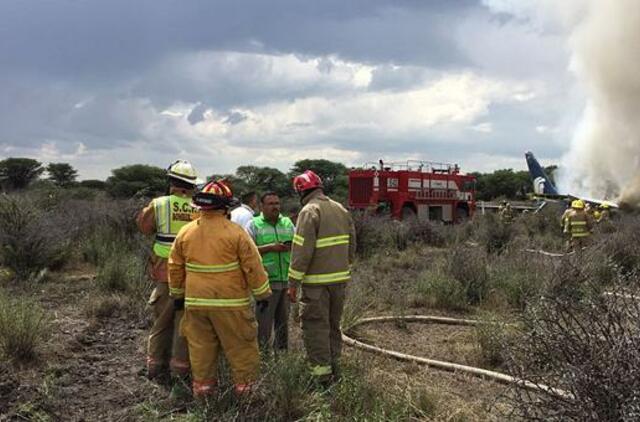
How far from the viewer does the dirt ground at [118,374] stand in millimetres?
4434

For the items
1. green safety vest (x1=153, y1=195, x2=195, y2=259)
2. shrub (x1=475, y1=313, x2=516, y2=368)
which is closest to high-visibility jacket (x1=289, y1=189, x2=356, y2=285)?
green safety vest (x1=153, y1=195, x2=195, y2=259)

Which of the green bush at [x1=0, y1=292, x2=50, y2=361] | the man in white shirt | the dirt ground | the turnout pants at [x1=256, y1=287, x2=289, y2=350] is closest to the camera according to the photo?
the dirt ground

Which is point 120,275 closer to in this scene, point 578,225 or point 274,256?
point 274,256

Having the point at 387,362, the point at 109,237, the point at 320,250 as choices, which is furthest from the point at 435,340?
the point at 109,237

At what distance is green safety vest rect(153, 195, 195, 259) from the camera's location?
5.17 m

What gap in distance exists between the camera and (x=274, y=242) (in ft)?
18.7

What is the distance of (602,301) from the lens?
3.38 meters

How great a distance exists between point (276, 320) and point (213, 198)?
188 centimetres

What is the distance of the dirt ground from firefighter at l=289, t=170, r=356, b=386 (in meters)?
0.55

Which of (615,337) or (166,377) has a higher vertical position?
(615,337)

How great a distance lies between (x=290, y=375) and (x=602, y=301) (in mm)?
2035

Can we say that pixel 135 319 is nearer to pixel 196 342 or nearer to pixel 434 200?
pixel 196 342

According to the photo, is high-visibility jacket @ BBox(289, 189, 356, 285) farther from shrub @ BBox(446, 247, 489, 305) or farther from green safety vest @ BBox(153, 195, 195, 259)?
shrub @ BBox(446, 247, 489, 305)

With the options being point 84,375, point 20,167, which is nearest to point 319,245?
point 84,375
